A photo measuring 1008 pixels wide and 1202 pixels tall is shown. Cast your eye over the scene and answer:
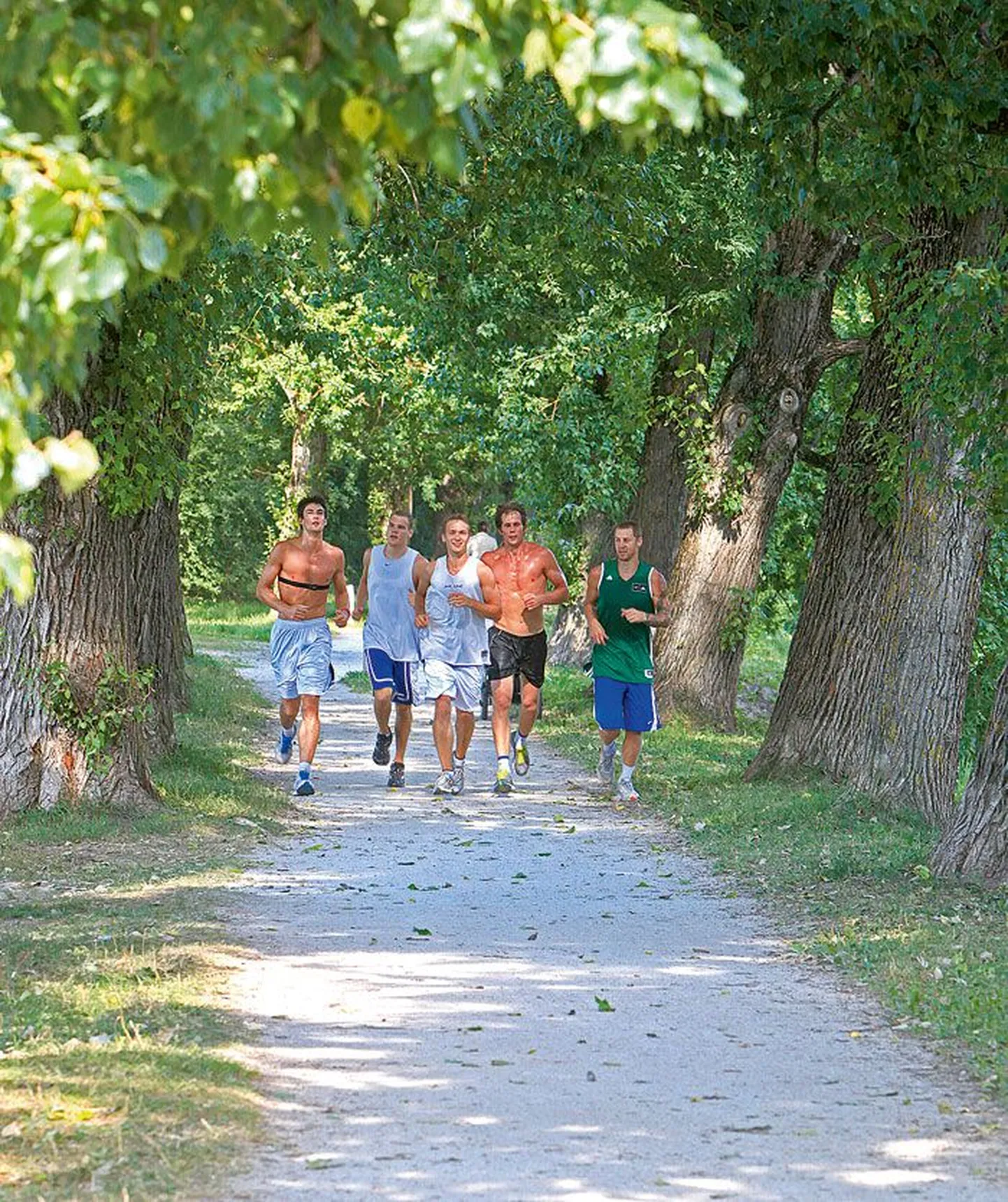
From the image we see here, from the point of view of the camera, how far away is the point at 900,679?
45.2ft

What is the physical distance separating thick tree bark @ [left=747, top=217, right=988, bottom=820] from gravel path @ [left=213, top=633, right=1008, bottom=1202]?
2364 mm

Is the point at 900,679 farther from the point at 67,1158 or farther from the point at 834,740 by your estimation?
the point at 67,1158

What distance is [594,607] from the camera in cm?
1573

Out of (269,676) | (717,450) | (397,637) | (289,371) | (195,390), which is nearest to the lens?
(195,390)

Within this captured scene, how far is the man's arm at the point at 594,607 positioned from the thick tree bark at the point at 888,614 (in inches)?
55.0

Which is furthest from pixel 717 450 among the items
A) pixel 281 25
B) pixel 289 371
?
pixel 289 371

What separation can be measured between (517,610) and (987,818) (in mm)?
6264

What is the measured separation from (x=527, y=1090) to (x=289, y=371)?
36.8 meters

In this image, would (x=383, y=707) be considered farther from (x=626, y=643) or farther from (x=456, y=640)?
(x=626, y=643)

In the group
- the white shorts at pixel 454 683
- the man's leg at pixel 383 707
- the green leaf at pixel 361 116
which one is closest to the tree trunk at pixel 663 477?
the man's leg at pixel 383 707

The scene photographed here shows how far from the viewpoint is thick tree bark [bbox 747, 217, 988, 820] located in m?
13.3

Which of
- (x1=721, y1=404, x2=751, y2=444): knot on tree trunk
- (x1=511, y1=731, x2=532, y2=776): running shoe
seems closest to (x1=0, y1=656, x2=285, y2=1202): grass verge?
(x1=511, y1=731, x2=532, y2=776): running shoe

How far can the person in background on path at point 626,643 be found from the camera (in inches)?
610

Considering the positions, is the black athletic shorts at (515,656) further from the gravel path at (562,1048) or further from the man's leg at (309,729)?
the gravel path at (562,1048)
